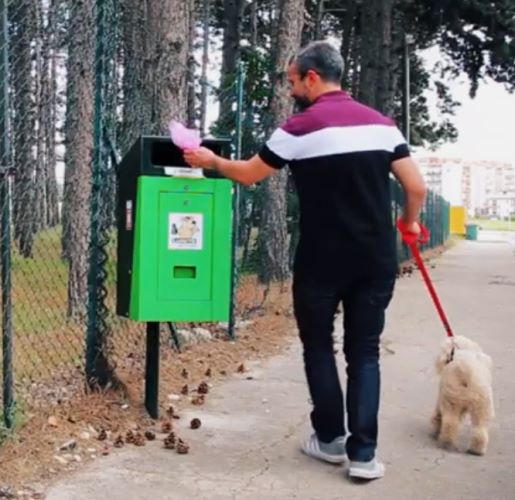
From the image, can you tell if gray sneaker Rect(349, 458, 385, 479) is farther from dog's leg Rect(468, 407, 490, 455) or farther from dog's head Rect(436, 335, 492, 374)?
dog's head Rect(436, 335, 492, 374)

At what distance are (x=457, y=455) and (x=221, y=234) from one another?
1.81 m

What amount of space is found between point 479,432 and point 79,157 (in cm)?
832

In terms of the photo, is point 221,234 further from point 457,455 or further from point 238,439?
point 457,455

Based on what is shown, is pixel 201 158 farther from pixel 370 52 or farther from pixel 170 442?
→ pixel 370 52

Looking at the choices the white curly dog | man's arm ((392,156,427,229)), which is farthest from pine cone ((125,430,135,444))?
man's arm ((392,156,427,229))

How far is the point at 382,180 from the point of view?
4168 mm

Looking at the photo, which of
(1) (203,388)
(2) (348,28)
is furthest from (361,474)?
(2) (348,28)

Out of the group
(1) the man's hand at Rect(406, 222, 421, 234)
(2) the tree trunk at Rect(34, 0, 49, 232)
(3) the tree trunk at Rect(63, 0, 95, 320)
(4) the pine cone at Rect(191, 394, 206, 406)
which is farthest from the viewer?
(2) the tree trunk at Rect(34, 0, 49, 232)

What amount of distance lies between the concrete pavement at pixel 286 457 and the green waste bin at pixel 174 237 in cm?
77

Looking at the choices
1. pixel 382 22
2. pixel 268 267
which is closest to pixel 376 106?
pixel 382 22

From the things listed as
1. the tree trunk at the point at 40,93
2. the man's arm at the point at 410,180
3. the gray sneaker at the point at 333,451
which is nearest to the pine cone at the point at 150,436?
the gray sneaker at the point at 333,451

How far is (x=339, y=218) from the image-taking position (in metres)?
4.14

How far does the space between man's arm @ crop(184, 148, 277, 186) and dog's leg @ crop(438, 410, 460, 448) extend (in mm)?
1723

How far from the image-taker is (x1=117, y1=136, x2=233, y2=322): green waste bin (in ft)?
15.6
